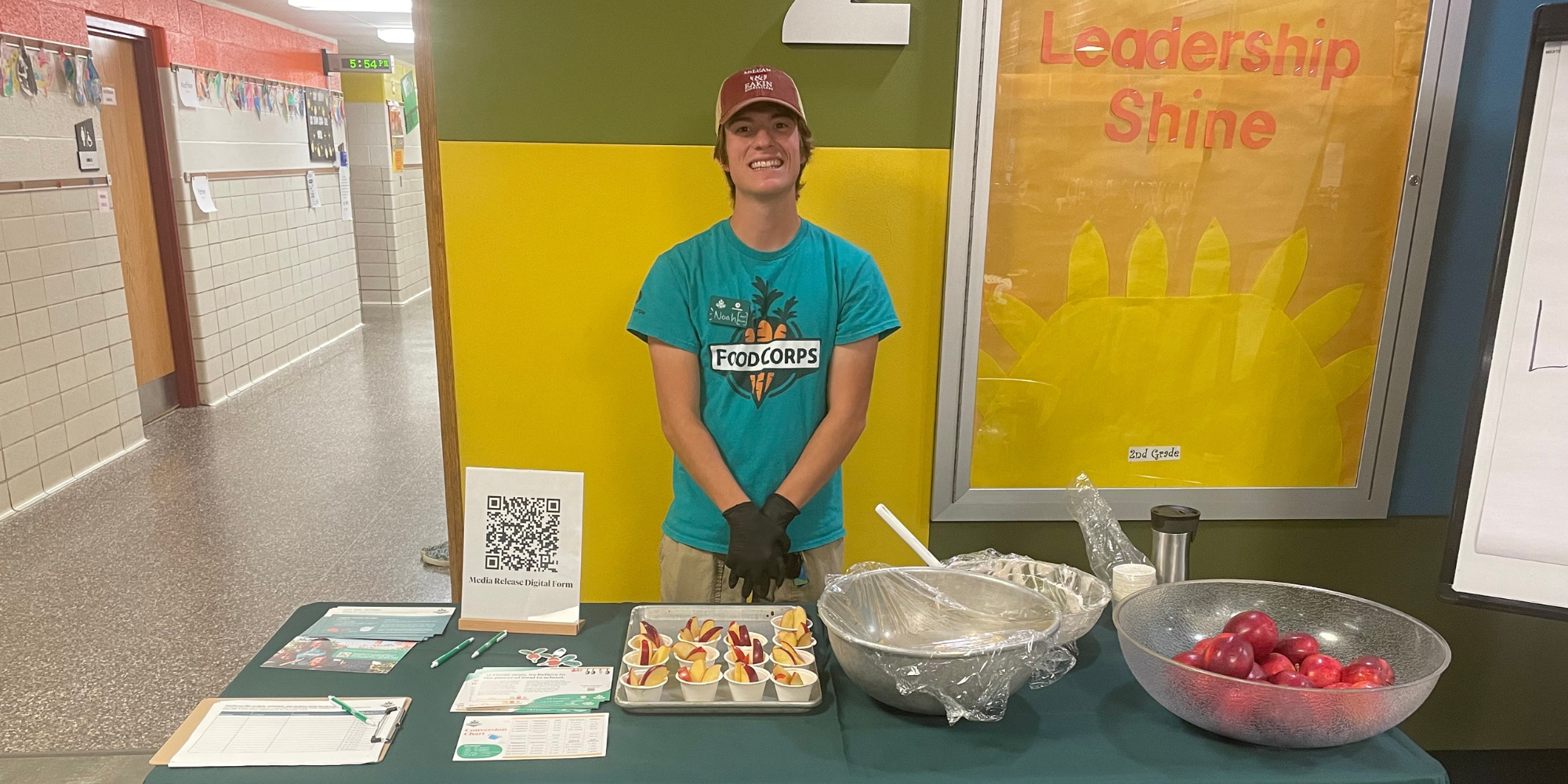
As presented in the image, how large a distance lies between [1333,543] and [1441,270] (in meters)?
0.72

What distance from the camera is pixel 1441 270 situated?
2342 millimetres

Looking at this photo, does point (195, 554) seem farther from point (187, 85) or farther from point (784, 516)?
point (187, 85)

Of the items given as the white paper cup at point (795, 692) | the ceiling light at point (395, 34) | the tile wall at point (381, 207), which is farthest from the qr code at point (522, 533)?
the tile wall at point (381, 207)

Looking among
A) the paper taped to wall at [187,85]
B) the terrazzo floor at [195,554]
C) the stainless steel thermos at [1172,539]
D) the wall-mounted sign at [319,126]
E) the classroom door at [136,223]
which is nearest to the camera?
the stainless steel thermos at [1172,539]

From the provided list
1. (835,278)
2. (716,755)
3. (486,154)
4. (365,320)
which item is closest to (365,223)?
(365,320)

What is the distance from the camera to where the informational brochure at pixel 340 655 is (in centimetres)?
147

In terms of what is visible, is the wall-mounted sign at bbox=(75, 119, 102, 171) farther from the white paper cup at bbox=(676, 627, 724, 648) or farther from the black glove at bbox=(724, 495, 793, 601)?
the white paper cup at bbox=(676, 627, 724, 648)

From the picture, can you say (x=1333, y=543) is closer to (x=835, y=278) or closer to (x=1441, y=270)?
(x=1441, y=270)

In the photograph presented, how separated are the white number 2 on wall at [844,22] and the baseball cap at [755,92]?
28cm

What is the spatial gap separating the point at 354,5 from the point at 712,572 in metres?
5.50

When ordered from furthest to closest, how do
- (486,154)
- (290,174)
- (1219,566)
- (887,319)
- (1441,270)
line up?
(290,174)
(1219,566)
(1441,270)
(486,154)
(887,319)

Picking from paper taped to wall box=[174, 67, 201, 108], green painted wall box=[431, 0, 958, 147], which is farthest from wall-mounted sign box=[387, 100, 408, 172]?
green painted wall box=[431, 0, 958, 147]

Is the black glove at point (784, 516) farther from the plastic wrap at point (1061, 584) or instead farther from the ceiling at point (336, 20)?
the ceiling at point (336, 20)

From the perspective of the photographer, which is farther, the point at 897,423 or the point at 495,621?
the point at 897,423
